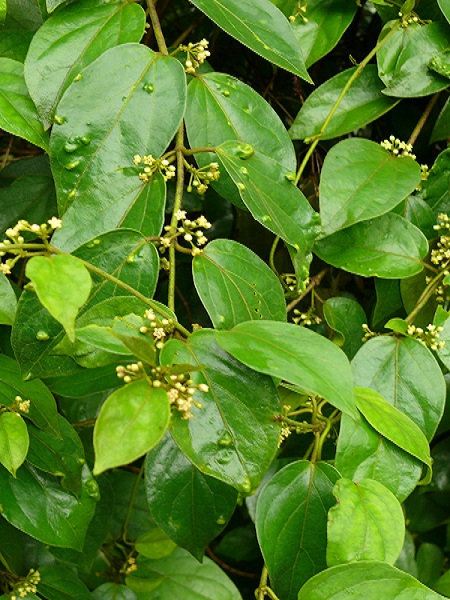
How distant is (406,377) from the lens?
3.11 ft

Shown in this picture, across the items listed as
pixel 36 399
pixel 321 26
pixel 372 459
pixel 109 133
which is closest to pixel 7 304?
pixel 36 399

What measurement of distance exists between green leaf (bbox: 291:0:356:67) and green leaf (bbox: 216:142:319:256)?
25 cm

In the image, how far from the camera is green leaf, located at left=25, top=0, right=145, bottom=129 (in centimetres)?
86

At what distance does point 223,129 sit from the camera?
0.93 meters

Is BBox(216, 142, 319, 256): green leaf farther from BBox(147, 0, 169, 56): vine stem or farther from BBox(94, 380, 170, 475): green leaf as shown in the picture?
BBox(94, 380, 170, 475): green leaf

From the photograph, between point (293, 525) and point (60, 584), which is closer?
point (293, 525)

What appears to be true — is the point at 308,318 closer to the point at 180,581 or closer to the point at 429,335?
the point at 429,335

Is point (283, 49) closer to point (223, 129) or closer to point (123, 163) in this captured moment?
point (223, 129)

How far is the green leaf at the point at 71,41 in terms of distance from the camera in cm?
86

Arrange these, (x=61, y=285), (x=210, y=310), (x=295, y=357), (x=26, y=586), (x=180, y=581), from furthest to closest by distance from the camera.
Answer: (x=180, y=581) → (x=26, y=586) → (x=210, y=310) → (x=295, y=357) → (x=61, y=285)

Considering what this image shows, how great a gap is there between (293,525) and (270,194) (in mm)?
377

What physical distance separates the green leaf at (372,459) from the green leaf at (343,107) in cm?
43

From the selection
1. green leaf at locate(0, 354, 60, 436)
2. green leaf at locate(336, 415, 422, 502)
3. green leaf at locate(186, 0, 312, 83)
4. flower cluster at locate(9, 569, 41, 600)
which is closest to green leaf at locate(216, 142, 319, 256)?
green leaf at locate(186, 0, 312, 83)

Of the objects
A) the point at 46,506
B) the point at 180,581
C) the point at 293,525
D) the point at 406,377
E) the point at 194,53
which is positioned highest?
the point at 194,53
